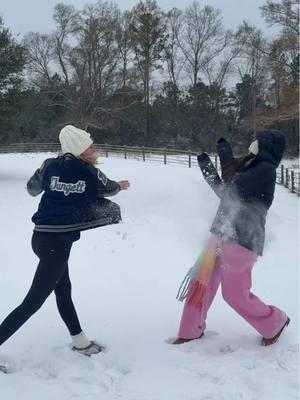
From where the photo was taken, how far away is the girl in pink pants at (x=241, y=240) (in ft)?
12.1

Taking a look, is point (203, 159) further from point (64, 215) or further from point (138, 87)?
point (138, 87)

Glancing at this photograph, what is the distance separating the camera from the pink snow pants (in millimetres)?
3686

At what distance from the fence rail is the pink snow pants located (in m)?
15.0

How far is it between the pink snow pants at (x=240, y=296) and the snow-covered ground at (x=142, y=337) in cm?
16

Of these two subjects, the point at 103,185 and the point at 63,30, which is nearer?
the point at 103,185

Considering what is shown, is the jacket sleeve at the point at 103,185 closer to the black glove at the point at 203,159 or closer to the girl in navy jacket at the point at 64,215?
the girl in navy jacket at the point at 64,215

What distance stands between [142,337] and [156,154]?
93.6ft

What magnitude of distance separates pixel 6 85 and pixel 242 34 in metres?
23.0

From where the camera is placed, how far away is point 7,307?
487cm

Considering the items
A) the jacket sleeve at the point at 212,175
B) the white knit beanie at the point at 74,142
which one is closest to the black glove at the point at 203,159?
the jacket sleeve at the point at 212,175

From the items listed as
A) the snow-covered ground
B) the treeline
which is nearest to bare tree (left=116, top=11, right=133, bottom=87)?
the treeline

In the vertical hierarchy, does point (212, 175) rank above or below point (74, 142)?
below

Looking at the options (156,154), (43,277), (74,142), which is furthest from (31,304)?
(156,154)

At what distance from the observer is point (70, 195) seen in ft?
11.6
